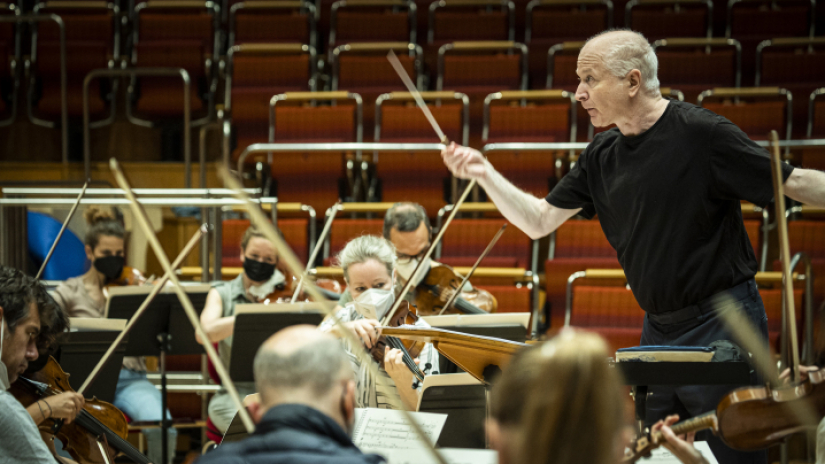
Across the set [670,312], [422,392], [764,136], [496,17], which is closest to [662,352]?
[670,312]

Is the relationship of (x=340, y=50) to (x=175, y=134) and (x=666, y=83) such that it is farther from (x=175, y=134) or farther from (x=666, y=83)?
(x=666, y=83)

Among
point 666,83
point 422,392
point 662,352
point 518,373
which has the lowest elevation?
point 422,392

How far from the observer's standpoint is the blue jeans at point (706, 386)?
168 centimetres

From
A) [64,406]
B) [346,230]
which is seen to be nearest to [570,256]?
[346,230]

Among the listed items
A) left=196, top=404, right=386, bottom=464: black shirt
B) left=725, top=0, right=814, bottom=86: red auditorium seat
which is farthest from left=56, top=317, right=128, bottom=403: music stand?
left=725, top=0, right=814, bottom=86: red auditorium seat

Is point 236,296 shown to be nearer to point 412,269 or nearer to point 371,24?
point 412,269

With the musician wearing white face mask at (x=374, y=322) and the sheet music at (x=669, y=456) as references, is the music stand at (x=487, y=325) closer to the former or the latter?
the musician wearing white face mask at (x=374, y=322)

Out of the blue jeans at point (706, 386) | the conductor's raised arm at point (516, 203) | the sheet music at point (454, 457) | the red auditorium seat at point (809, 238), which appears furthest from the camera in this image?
the red auditorium seat at point (809, 238)

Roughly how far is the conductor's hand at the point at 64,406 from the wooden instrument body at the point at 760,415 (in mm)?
1577

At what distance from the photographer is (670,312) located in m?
1.75

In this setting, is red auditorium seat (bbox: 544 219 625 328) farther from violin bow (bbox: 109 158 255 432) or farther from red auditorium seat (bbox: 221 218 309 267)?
violin bow (bbox: 109 158 255 432)

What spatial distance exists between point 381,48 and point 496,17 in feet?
2.80

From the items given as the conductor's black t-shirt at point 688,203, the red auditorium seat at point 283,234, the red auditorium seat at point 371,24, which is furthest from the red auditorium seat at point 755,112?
the conductor's black t-shirt at point 688,203

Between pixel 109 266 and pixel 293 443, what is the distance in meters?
2.72
